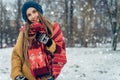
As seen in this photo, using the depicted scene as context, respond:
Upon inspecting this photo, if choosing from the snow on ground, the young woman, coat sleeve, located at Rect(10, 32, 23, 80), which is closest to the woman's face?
the young woman

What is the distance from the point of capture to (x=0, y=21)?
61781mm

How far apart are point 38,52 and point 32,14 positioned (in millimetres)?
484

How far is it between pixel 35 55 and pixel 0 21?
5774 cm

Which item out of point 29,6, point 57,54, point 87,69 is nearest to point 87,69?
point 87,69

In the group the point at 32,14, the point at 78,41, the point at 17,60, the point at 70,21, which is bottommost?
the point at 78,41

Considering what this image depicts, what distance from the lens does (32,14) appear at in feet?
16.2

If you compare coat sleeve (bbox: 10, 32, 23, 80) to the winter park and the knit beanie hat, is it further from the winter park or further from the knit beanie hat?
the knit beanie hat

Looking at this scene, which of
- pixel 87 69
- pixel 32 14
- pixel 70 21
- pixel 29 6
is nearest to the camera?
pixel 32 14

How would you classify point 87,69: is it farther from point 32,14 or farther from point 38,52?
point 38,52

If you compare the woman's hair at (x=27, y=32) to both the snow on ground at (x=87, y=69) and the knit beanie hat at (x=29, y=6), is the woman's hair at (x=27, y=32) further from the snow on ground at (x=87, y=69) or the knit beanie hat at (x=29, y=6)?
the snow on ground at (x=87, y=69)

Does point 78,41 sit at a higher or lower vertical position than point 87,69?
lower

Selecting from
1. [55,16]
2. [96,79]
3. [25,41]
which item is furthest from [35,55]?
[55,16]

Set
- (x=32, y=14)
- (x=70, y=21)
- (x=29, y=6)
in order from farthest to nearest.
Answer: (x=70, y=21) < (x=29, y=6) < (x=32, y=14)

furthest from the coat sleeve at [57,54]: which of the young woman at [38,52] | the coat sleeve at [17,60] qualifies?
the coat sleeve at [17,60]
